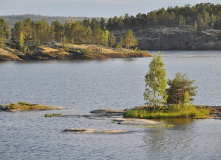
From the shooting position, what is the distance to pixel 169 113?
6144 centimetres

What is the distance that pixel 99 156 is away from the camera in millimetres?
42656

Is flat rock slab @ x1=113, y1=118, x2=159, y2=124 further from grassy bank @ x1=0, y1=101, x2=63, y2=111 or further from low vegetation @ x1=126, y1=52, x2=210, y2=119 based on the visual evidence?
grassy bank @ x1=0, y1=101, x2=63, y2=111

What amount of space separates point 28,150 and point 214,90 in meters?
64.3

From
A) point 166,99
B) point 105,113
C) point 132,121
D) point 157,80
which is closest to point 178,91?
point 166,99

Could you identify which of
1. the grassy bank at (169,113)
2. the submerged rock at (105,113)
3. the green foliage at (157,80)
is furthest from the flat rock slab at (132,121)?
the green foliage at (157,80)

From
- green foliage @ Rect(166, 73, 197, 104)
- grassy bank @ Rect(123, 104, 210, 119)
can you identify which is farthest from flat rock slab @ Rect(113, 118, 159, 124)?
green foliage @ Rect(166, 73, 197, 104)

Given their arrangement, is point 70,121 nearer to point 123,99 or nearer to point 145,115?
point 145,115

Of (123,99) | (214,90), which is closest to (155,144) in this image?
(123,99)

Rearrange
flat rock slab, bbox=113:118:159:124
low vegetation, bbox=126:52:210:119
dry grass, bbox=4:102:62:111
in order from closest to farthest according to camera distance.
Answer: flat rock slab, bbox=113:118:159:124
low vegetation, bbox=126:52:210:119
dry grass, bbox=4:102:62:111

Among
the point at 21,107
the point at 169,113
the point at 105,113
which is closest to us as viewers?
the point at 169,113

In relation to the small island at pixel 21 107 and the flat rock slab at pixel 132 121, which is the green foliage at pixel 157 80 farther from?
the small island at pixel 21 107

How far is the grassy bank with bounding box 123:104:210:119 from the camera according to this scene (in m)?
61.1

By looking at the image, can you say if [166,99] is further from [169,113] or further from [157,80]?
[157,80]

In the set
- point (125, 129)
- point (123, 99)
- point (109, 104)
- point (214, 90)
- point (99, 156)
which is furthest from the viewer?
point (214, 90)
